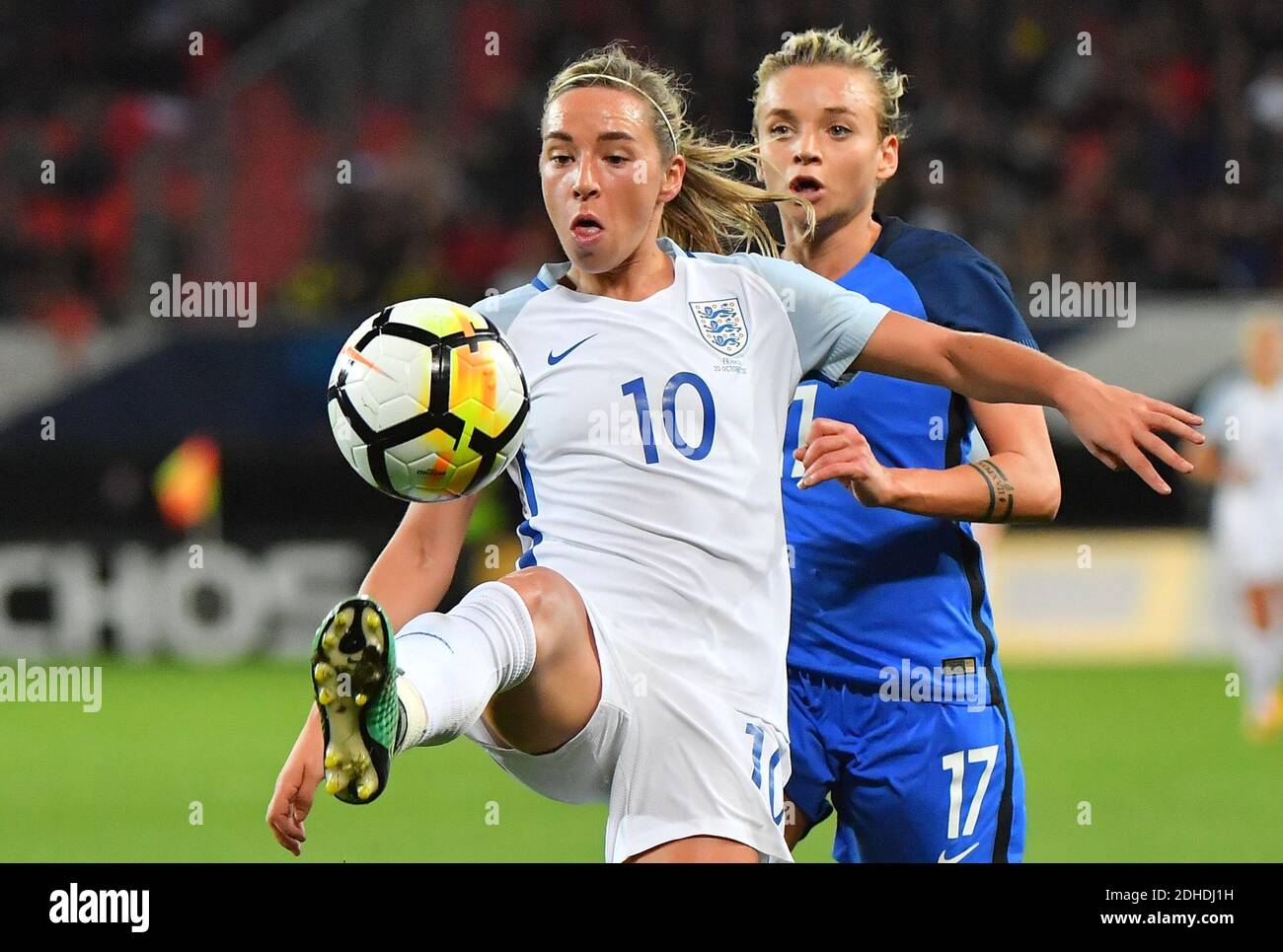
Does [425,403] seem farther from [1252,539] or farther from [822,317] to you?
[1252,539]

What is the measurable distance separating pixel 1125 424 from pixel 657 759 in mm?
1082

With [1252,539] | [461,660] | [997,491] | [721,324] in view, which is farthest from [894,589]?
[1252,539]

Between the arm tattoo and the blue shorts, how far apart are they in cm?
51

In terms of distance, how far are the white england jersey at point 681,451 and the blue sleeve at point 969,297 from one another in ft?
1.45

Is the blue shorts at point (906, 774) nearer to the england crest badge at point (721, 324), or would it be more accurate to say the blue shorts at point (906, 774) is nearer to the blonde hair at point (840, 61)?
the england crest badge at point (721, 324)

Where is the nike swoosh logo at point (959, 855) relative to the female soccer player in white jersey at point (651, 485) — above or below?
below

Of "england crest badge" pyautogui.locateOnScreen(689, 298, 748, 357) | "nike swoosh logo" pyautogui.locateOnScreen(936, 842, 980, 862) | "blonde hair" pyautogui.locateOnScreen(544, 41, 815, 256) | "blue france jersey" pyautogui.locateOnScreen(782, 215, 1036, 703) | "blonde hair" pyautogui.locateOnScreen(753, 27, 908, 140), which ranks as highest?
"blonde hair" pyautogui.locateOnScreen(753, 27, 908, 140)

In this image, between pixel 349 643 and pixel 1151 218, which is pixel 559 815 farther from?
pixel 1151 218

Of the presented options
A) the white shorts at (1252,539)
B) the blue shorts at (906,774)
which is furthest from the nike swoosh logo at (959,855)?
the white shorts at (1252,539)

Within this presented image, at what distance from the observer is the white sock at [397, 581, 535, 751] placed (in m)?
3.10

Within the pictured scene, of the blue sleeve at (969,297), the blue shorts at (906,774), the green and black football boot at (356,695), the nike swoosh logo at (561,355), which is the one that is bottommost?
the blue shorts at (906,774)

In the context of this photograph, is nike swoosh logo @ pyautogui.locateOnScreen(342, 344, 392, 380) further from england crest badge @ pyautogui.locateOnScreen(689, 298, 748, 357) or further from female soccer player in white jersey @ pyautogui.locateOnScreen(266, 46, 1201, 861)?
england crest badge @ pyautogui.locateOnScreen(689, 298, 748, 357)

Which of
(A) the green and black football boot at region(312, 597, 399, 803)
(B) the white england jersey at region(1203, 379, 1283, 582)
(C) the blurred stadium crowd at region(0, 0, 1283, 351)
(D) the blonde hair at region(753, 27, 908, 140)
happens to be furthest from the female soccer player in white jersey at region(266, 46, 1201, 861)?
(C) the blurred stadium crowd at region(0, 0, 1283, 351)

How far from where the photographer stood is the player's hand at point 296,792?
11.5 ft
